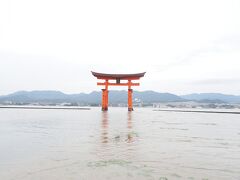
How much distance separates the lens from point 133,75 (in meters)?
41.0

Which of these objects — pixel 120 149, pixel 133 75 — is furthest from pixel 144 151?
pixel 133 75

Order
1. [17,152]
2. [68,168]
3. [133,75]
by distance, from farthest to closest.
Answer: [133,75]
[17,152]
[68,168]

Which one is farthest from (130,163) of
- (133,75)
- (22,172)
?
(133,75)

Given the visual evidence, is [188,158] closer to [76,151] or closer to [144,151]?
[144,151]

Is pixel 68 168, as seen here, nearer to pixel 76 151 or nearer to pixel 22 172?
pixel 22 172

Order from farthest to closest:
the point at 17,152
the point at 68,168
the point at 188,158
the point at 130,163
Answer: the point at 17,152, the point at 188,158, the point at 130,163, the point at 68,168

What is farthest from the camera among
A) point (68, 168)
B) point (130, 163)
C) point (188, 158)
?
point (188, 158)

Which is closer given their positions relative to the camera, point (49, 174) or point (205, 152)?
point (49, 174)

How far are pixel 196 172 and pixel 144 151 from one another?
2475 millimetres

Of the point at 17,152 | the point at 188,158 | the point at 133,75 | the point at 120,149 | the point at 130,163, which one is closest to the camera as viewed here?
the point at 130,163

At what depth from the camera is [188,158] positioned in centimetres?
652

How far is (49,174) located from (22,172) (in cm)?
50

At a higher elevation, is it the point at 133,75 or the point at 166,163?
the point at 133,75

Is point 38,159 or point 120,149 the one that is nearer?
point 38,159
